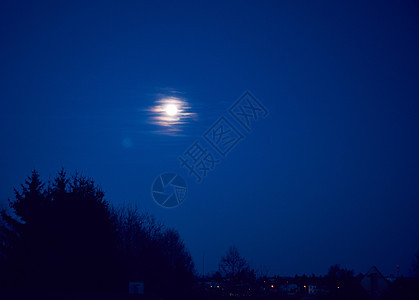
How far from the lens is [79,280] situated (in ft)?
90.8

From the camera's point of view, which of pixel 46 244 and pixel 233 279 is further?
pixel 233 279

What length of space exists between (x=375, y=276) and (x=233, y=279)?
75.0 m

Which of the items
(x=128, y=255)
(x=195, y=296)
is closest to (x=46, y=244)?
(x=128, y=255)

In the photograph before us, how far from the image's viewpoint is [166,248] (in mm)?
60750

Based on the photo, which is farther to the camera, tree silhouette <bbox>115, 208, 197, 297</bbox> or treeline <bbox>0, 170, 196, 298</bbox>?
tree silhouette <bbox>115, 208, 197, 297</bbox>

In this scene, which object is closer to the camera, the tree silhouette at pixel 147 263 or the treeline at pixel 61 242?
the treeline at pixel 61 242

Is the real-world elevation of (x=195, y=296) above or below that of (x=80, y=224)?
below

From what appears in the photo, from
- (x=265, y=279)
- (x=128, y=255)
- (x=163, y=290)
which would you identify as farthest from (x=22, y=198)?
(x=265, y=279)

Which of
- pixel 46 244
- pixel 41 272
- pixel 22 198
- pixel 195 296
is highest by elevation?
pixel 22 198

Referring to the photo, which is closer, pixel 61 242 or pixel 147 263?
pixel 61 242

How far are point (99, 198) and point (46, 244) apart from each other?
16.8 feet

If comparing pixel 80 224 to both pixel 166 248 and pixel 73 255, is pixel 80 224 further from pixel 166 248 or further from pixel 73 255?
pixel 166 248

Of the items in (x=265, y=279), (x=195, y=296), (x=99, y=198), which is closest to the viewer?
(x=99, y=198)

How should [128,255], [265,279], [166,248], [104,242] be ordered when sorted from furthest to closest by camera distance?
[265,279]
[166,248]
[128,255]
[104,242]
